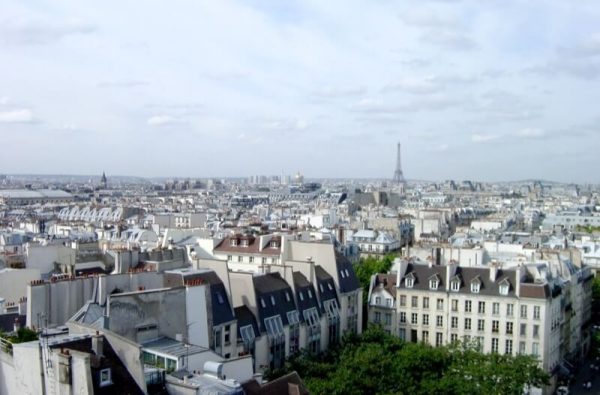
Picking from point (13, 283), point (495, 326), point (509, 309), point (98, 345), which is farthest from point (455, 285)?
point (98, 345)

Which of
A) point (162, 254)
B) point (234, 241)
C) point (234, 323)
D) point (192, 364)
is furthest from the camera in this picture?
point (234, 241)

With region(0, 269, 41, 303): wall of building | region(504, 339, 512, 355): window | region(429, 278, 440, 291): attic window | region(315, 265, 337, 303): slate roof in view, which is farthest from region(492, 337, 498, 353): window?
region(0, 269, 41, 303): wall of building

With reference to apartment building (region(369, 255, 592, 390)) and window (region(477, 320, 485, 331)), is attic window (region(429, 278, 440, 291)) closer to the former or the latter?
apartment building (region(369, 255, 592, 390))

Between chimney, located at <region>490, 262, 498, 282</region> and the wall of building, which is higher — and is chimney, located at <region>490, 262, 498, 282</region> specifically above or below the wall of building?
below

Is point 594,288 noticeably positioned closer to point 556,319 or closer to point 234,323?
point 556,319

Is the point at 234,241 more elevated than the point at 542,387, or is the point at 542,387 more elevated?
the point at 234,241

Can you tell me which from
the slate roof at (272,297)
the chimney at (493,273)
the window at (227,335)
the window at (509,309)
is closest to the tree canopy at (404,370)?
the window at (227,335)

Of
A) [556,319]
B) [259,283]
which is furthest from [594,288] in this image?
[259,283]

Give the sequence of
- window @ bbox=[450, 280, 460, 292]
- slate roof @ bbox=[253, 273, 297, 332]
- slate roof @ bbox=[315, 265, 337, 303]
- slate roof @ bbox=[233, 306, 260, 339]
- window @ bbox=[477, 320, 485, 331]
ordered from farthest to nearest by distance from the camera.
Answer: window @ bbox=[450, 280, 460, 292], window @ bbox=[477, 320, 485, 331], slate roof @ bbox=[315, 265, 337, 303], slate roof @ bbox=[253, 273, 297, 332], slate roof @ bbox=[233, 306, 260, 339]
